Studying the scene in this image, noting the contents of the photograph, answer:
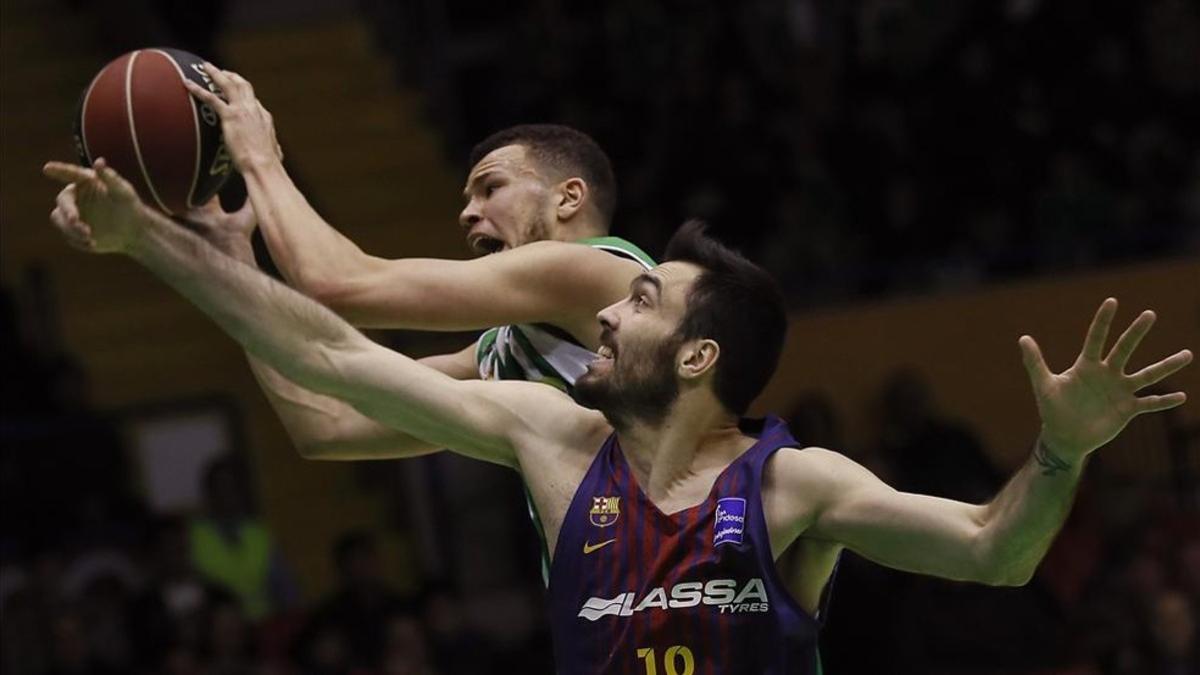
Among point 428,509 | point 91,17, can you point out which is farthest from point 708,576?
point 91,17

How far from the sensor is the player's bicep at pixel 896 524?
4.15 m

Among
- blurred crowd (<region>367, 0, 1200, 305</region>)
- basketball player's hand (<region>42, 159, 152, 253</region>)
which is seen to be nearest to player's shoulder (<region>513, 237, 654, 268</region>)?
basketball player's hand (<region>42, 159, 152, 253</region>)

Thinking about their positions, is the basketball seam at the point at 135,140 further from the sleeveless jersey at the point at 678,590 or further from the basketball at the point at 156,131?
the sleeveless jersey at the point at 678,590

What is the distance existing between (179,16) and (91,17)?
52.0 inches

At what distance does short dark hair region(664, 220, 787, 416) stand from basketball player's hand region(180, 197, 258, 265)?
39.6 inches

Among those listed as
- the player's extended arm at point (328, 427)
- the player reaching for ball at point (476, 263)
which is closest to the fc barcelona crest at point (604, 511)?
the player reaching for ball at point (476, 263)

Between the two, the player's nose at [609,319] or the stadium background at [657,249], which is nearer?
the player's nose at [609,319]

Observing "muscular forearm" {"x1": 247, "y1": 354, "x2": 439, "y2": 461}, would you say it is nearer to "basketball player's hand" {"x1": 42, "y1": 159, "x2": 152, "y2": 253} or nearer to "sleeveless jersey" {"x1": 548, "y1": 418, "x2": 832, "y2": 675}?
"sleeveless jersey" {"x1": 548, "y1": 418, "x2": 832, "y2": 675}

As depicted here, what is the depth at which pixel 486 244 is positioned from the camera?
5164mm

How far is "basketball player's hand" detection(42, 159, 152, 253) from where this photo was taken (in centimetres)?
407

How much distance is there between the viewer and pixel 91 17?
45.9 ft

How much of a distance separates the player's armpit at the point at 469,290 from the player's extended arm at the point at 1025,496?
0.83 m

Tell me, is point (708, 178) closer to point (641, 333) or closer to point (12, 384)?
point (12, 384)

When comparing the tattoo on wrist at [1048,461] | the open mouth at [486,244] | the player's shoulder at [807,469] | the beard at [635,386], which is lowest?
the player's shoulder at [807,469]
